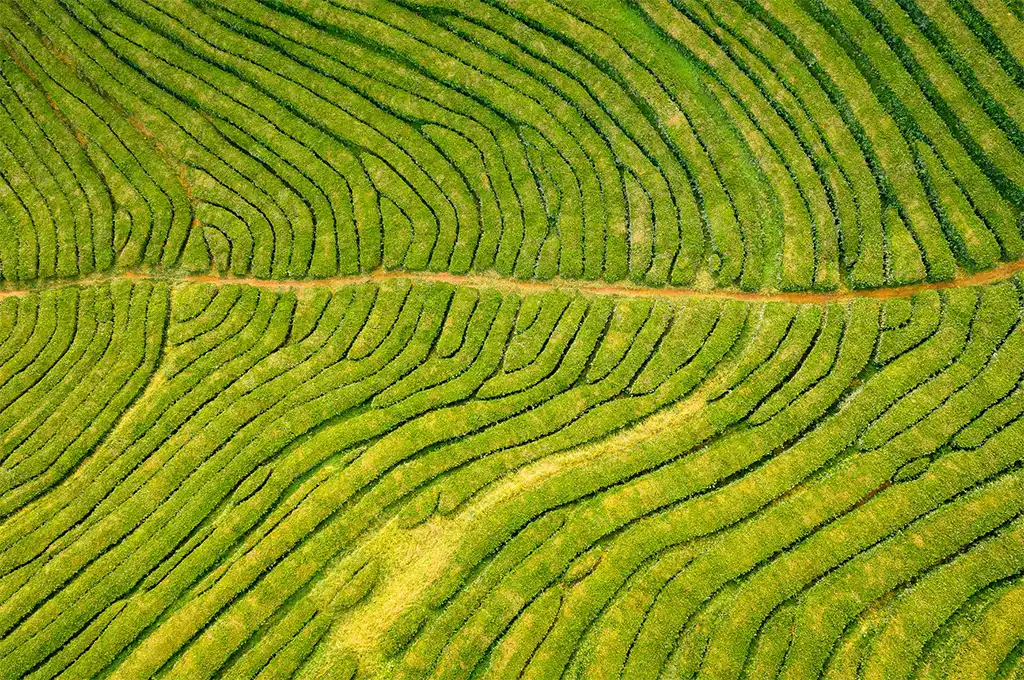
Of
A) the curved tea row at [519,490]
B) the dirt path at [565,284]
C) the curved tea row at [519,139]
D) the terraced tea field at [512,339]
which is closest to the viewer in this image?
the curved tea row at [519,490]

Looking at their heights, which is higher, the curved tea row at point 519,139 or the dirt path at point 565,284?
the curved tea row at point 519,139

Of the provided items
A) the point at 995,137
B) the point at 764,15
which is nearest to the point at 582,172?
the point at 764,15

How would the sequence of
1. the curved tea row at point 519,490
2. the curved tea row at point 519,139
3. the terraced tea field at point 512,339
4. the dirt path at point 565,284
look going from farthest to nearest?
1. the curved tea row at point 519,139
2. the dirt path at point 565,284
3. the terraced tea field at point 512,339
4. the curved tea row at point 519,490

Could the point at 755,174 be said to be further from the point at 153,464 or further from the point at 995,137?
the point at 153,464

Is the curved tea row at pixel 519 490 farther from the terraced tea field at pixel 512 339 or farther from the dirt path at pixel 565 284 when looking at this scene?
the dirt path at pixel 565 284

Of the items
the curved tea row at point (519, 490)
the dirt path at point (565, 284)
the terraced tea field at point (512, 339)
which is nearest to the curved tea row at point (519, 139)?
the terraced tea field at point (512, 339)

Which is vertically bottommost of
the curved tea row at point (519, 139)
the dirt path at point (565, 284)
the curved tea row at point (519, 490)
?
the curved tea row at point (519, 490)

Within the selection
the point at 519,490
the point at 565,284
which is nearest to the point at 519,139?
the point at 565,284
